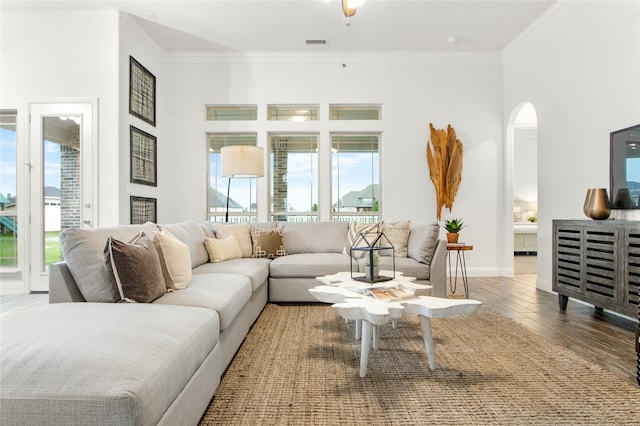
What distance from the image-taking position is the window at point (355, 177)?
5734 millimetres

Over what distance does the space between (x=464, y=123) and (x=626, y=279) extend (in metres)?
3.25

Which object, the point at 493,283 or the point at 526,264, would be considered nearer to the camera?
the point at 493,283

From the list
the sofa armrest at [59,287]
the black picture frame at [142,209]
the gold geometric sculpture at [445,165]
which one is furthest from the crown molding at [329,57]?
the sofa armrest at [59,287]

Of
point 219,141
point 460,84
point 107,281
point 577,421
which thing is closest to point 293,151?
point 219,141

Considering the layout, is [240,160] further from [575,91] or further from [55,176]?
[575,91]

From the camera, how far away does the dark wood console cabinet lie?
2.75 meters

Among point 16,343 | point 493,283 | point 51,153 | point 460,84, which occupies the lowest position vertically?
point 493,283

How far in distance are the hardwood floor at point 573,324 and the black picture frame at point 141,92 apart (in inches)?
178

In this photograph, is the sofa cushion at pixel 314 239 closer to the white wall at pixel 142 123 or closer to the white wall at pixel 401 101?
the white wall at pixel 401 101

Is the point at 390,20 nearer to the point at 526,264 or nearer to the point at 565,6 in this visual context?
the point at 565,6

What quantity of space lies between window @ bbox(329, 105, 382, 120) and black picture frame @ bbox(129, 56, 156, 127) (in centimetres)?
253

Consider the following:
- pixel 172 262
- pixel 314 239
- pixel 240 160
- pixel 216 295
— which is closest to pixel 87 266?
pixel 172 262

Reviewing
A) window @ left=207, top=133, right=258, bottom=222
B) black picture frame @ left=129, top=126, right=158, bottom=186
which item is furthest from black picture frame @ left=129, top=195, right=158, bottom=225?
window @ left=207, top=133, right=258, bottom=222

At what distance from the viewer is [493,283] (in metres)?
4.85
